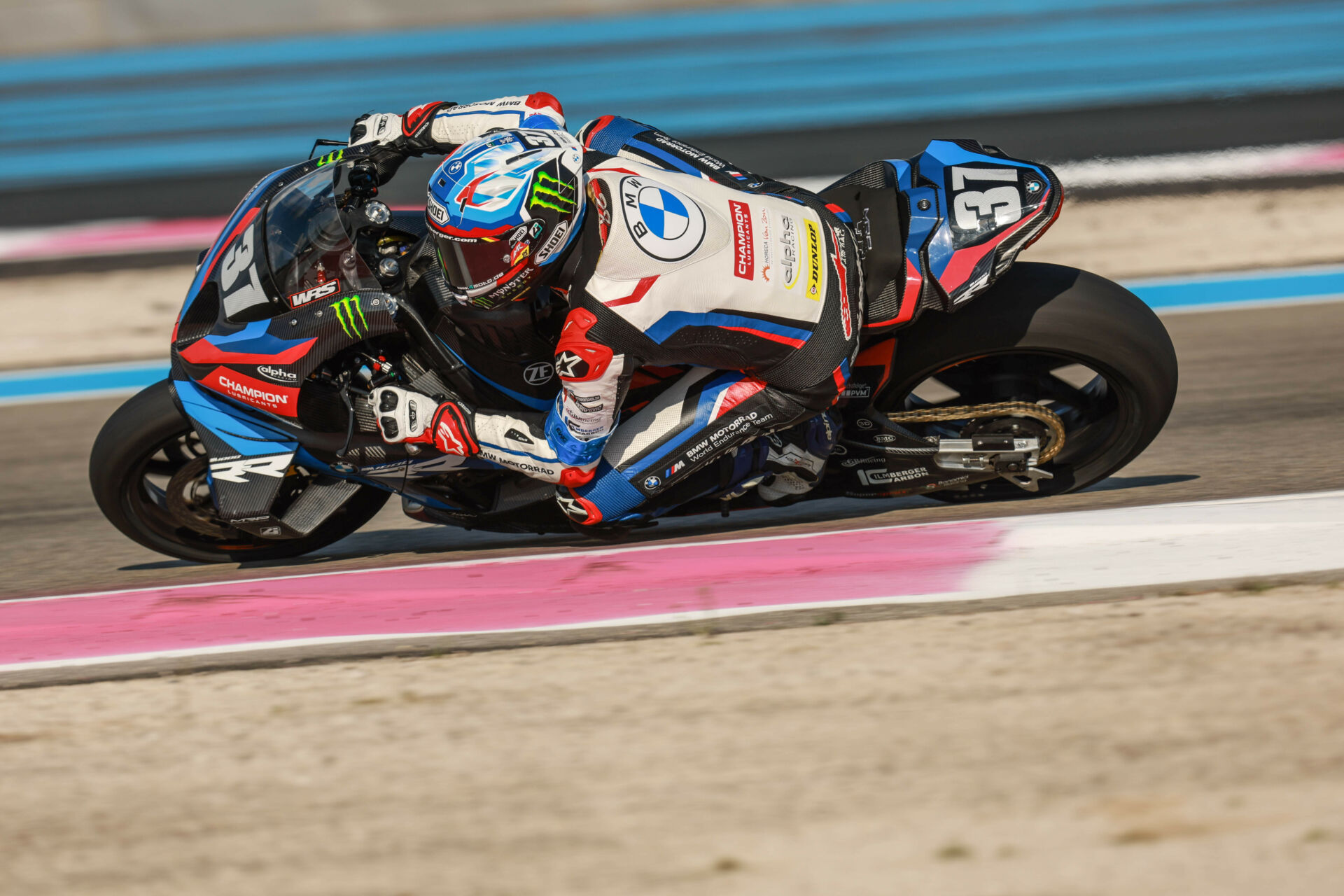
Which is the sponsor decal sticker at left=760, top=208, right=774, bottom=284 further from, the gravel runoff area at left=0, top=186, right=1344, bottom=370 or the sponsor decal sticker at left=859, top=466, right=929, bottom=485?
the gravel runoff area at left=0, top=186, right=1344, bottom=370

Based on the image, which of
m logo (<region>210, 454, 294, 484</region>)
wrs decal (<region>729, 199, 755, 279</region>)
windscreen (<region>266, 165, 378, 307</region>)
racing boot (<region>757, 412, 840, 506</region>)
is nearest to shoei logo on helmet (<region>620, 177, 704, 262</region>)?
wrs decal (<region>729, 199, 755, 279</region>)

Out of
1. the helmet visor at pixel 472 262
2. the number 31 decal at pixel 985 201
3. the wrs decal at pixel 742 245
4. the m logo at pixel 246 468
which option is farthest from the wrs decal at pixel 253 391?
the number 31 decal at pixel 985 201

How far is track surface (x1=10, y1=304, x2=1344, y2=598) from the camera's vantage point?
466cm

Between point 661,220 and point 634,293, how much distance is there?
25cm

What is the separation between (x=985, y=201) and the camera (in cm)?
398

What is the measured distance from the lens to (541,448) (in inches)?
155

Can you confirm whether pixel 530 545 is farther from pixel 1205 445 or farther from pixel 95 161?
pixel 95 161

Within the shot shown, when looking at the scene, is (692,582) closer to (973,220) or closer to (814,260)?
(814,260)

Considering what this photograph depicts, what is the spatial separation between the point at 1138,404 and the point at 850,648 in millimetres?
1472

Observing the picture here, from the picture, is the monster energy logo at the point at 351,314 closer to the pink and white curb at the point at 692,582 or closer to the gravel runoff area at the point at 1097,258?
the pink and white curb at the point at 692,582

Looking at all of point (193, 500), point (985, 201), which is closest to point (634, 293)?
point (985, 201)

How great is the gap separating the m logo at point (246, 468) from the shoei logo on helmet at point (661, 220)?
1514mm

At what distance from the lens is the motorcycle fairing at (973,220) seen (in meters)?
3.90

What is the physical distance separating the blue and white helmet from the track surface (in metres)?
1.34
